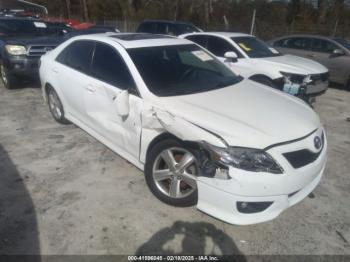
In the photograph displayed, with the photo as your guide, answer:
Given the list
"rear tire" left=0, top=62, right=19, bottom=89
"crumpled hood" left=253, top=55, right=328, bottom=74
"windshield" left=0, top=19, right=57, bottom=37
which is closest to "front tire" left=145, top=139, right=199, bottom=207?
"crumpled hood" left=253, top=55, right=328, bottom=74

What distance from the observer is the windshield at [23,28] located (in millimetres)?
8051

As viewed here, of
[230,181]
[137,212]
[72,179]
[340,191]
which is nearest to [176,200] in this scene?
[137,212]

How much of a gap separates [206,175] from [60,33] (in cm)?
859

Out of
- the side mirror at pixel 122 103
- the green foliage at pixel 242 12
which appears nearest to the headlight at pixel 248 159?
the side mirror at pixel 122 103

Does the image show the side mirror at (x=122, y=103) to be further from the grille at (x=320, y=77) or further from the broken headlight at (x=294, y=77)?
the grille at (x=320, y=77)

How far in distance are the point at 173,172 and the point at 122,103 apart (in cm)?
93

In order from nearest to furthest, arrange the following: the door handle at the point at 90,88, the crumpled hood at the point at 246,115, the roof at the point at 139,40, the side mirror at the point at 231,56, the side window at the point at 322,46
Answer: the crumpled hood at the point at 246,115
the roof at the point at 139,40
the door handle at the point at 90,88
the side mirror at the point at 231,56
the side window at the point at 322,46

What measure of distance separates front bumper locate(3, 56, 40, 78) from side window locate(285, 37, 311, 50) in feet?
24.2

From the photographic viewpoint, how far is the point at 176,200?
3068 millimetres

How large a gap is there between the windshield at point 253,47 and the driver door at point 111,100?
393cm

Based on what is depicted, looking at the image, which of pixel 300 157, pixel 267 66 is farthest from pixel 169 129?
pixel 267 66

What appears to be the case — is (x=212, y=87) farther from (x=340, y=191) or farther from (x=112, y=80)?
(x=340, y=191)

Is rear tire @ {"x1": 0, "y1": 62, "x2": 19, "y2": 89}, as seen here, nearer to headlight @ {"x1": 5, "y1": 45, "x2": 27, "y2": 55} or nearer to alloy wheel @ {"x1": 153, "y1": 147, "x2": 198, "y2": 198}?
headlight @ {"x1": 5, "y1": 45, "x2": 27, "y2": 55}

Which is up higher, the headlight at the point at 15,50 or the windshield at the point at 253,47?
the windshield at the point at 253,47
